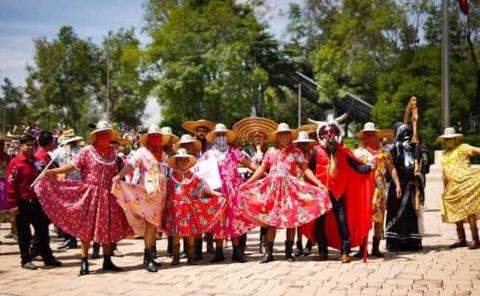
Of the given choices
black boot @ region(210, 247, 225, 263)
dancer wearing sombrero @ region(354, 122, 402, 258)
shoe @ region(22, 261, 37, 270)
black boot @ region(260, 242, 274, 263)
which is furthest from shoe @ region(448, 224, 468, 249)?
shoe @ region(22, 261, 37, 270)

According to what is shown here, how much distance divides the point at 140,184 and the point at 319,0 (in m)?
Answer: 47.1

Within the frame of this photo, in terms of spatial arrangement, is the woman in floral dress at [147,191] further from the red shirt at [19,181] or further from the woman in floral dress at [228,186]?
the red shirt at [19,181]

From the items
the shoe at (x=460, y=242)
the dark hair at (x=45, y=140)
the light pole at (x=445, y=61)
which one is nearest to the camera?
the dark hair at (x=45, y=140)

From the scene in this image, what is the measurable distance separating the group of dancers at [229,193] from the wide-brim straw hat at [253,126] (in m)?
0.06

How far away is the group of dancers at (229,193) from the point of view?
802cm

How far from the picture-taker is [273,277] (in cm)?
728

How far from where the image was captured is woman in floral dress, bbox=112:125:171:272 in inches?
314

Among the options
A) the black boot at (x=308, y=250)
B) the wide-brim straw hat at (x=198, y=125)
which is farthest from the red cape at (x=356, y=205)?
the wide-brim straw hat at (x=198, y=125)

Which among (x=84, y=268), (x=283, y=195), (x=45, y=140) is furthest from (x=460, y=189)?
(x=45, y=140)

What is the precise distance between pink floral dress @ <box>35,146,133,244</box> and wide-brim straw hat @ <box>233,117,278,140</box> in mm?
2386

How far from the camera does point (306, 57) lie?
52719 millimetres

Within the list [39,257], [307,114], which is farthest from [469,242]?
[307,114]

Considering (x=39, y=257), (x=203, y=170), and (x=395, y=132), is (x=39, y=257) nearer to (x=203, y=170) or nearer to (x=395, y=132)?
(x=203, y=170)

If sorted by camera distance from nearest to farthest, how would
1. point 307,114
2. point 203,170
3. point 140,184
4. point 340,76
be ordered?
point 140,184 → point 203,170 → point 340,76 → point 307,114
